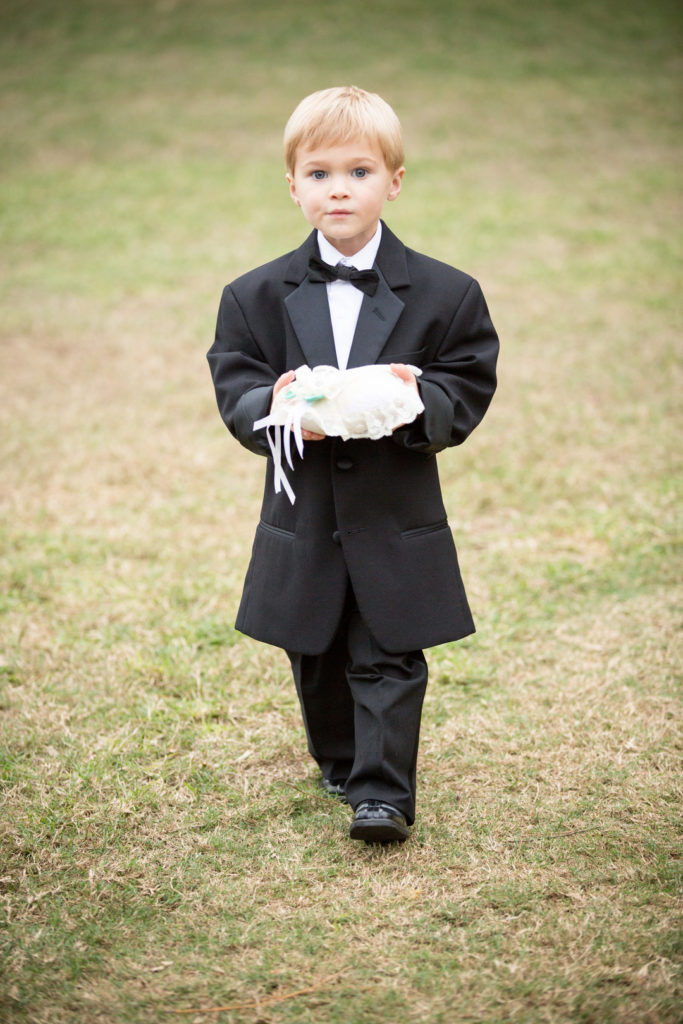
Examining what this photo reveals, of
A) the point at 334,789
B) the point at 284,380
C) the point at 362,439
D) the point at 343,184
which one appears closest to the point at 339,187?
the point at 343,184

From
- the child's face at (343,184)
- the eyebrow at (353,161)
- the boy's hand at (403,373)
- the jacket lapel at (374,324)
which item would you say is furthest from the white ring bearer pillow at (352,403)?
the eyebrow at (353,161)

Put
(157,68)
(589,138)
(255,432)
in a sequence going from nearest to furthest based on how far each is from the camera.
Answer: (255,432), (589,138), (157,68)

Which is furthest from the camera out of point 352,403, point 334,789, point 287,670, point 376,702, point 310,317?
point 287,670

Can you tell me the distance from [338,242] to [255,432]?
502 mm

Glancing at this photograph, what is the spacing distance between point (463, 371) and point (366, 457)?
302mm

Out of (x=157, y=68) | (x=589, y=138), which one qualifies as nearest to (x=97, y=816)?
(x=589, y=138)

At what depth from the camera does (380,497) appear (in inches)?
100

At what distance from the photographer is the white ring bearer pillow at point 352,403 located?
2.28m

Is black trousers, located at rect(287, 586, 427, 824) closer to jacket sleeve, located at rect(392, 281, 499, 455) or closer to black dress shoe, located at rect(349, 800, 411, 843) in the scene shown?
black dress shoe, located at rect(349, 800, 411, 843)

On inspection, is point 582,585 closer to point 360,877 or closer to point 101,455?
point 360,877

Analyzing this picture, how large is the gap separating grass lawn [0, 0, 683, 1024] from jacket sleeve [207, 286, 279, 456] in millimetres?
1064

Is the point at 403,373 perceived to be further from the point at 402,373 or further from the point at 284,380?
the point at 284,380

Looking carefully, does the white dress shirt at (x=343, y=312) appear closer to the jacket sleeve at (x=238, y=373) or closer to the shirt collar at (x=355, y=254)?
the shirt collar at (x=355, y=254)

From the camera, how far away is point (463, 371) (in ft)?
8.32
